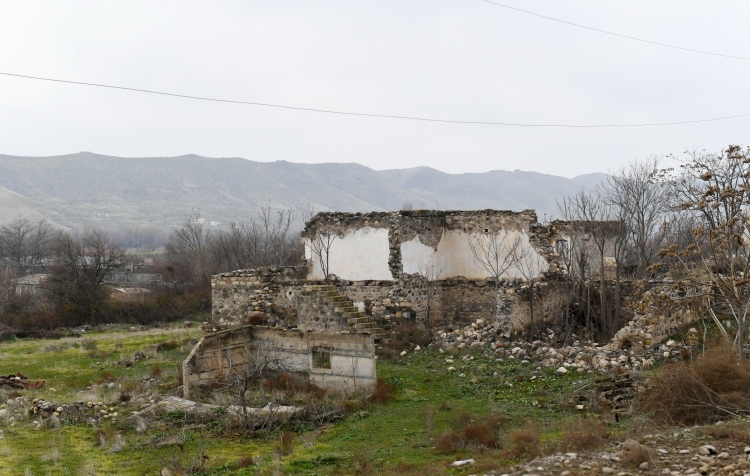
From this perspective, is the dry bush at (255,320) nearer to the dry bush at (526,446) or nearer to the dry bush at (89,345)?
the dry bush at (89,345)

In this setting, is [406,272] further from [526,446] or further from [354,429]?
[526,446]

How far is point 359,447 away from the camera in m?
11.2

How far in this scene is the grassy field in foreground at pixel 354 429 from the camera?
1040cm

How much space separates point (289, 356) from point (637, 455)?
1009cm

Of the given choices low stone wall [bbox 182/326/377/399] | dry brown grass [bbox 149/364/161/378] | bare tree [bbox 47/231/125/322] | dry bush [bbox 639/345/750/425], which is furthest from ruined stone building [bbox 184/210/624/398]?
bare tree [bbox 47/231/125/322]

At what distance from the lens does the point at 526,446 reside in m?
9.21

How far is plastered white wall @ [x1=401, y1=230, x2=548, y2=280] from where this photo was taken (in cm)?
2219

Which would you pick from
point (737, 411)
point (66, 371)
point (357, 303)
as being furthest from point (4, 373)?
point (737, 411)

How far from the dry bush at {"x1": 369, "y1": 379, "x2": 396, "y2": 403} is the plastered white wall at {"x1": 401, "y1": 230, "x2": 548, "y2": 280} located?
754 centimetres

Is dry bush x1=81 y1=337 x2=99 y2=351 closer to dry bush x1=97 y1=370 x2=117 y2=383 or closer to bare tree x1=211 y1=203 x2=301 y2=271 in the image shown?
dry bush x1=97 y1=370 x2=117 y2=383

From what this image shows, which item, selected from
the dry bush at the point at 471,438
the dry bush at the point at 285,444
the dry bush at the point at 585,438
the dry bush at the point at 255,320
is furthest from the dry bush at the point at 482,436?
the dry bush at the point at 255,320

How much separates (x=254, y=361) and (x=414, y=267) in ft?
24.2

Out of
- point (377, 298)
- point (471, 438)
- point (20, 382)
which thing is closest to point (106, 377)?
point (20, 382)

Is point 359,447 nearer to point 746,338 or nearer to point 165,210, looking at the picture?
point 746,338
